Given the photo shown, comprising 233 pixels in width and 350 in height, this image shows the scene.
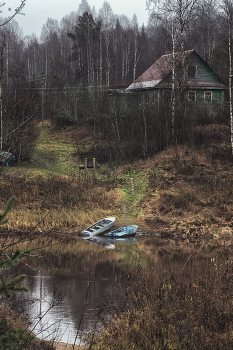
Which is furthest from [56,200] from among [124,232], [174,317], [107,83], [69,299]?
[107,83]

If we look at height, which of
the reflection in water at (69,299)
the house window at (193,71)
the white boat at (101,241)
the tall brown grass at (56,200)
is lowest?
the white boat at (101,241)

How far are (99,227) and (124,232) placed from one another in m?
1.18

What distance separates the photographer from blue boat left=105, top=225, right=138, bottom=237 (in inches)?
860

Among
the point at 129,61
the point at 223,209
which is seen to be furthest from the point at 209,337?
the point at 129,61

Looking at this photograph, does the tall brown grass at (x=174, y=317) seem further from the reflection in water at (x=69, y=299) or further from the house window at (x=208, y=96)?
the house window at (x=208, y=96)

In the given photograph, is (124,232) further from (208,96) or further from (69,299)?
(208,96)

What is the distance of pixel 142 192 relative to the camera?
25.5 metres

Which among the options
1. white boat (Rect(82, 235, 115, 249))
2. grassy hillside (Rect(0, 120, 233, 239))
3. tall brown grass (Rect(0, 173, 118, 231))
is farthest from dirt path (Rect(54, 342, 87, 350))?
tall brown grass (Rect(0, 173, 118, 231))

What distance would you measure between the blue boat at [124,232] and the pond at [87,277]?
76cm

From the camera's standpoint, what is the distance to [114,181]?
26781 mm

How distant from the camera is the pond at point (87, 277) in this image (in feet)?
Result: 32.5

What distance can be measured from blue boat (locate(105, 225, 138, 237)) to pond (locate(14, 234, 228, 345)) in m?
0.76

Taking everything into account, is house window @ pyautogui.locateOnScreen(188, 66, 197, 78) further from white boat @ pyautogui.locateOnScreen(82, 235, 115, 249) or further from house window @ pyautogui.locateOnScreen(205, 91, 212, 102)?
white boat @ pyautogui.locateOnScreen(82, 235, 115, 249)

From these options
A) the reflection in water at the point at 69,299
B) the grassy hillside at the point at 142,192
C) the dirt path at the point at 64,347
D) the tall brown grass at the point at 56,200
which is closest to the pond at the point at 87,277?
the reflection in water at the point at 69,299
